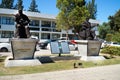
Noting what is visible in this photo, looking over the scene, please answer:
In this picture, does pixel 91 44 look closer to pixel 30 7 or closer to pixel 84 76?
pixel 84 76

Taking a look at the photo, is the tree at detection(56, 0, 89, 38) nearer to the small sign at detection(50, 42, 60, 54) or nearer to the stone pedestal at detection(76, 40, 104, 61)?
the small sign at detection(50, 42, 60, 54)

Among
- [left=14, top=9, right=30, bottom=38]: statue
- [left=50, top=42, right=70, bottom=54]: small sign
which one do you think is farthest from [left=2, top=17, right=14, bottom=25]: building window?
[left=14, top=9, right=30, bottom=38]: statue

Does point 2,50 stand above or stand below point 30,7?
below

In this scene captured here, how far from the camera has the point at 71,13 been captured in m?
42.5

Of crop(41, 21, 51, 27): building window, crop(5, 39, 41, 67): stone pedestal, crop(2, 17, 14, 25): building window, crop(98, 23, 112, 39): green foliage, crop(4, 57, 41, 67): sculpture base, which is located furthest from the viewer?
crop(98, 23, 112, 39): green foliage

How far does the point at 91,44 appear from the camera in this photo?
17.6 meters

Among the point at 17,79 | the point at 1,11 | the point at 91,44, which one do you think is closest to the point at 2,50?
the point at 91,44

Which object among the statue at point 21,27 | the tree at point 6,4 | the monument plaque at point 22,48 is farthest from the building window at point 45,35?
the monument plaque at point 22,48

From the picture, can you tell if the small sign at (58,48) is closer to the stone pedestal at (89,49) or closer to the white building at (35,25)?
the stone pedestal at (89,49)

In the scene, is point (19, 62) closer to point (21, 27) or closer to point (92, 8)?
point (21, 27)

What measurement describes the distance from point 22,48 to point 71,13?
29.4 m

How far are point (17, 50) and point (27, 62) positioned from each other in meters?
0.92

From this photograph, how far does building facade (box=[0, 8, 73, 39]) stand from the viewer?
48.4 m

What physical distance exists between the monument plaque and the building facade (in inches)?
1362
